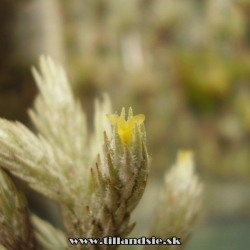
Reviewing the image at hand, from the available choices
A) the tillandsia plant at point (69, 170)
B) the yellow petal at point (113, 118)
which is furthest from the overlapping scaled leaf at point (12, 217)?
the yellow petal at point (113, 118)

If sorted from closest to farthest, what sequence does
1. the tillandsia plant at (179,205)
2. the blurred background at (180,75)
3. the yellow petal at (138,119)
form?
1. the yellow petal at (138,119)
2. the tillandsia plant at (179,205)
3. the blurred background at (180,75)

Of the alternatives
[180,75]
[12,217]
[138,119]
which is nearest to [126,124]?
[138,119]

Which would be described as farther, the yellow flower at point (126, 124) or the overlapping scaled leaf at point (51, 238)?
the overlapping scaled leaf at point (51, 238)

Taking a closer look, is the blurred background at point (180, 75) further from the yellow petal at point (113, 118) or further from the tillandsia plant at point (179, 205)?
the yellow petal at point (113, 118)

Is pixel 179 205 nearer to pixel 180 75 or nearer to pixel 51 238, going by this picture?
pixel 51 238

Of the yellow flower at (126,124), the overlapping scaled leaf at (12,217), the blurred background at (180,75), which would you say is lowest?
the overlapping scaled leaf at (12,217)

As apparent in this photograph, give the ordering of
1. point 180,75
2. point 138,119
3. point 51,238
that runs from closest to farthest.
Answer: point 138,119 → point 51,238 → point 180,75
